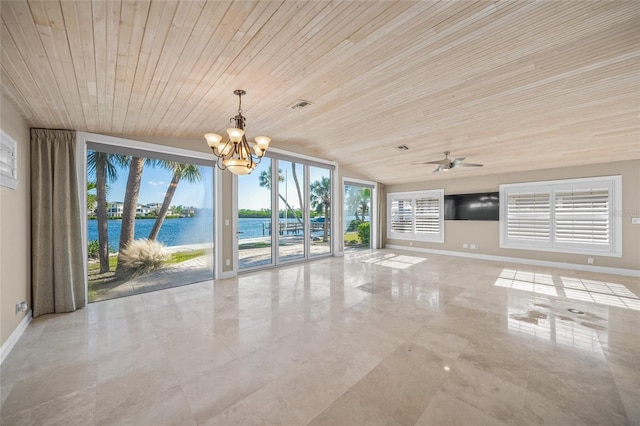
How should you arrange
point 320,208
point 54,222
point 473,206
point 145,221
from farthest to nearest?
1. point 473,206
2. point 320,208
3. point 145,221
4. point 54,222

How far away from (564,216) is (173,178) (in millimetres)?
8656

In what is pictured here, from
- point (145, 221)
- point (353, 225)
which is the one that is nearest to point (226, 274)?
point (145, 221)

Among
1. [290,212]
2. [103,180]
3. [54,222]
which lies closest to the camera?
[54,222]

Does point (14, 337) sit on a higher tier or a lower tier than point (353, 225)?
lower

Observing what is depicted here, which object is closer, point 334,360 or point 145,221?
point 334,360

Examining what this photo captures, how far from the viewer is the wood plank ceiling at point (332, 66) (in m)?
1.84

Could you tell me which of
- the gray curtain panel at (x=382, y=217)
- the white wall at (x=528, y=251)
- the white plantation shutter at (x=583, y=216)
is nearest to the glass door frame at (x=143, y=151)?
the gray curtain panel at (x=382, y=217)

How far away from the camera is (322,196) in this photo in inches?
293

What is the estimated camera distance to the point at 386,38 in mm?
2244

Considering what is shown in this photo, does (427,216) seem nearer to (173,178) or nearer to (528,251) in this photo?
(528,251)

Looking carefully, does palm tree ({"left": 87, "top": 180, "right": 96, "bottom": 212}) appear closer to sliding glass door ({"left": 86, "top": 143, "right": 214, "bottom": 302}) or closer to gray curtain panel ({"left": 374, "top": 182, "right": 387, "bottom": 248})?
Result: sliding glass door ({"left": 86, "top": 143, "right": 214, "bottom": 302})

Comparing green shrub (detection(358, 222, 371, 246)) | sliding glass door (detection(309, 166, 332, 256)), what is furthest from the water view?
green shrub (detection(358, 222, 371, 246))

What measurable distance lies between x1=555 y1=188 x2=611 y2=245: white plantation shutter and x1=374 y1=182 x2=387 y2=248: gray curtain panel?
15.3 feet

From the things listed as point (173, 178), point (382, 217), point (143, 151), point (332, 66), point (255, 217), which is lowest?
point (382, 217)
